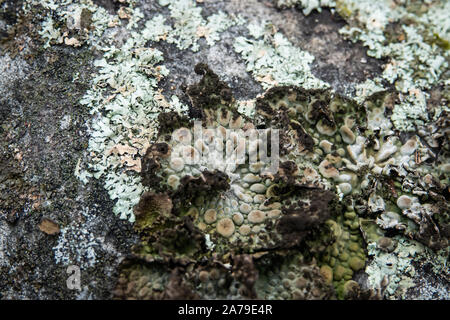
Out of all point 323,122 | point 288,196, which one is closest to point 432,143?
point 323,122

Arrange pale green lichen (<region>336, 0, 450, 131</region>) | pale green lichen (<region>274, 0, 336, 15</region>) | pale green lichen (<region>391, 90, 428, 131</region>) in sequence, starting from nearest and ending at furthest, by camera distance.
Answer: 1. pale green lichen (<region>391, 90, 428, 131</region>)
2. pale green lichen (<region>336, 0, 450, 131</region>)
3. pale green lichen (<region>274, 0, 336, 15</region>)

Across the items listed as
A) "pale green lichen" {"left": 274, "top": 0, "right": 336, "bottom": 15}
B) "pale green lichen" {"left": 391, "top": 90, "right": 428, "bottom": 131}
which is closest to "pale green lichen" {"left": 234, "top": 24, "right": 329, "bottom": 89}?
"pale green lichen" {"left": 274, "top": 0, "right": 336, "bottom": 15}

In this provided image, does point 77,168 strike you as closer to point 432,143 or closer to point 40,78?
point 40,78

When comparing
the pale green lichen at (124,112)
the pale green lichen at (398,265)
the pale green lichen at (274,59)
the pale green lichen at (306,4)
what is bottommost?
the pale green lichen at (398,265)

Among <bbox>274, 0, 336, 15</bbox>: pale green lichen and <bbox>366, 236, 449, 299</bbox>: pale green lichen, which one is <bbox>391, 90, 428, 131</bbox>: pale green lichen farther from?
<bbox>274, 0, 336, 15</bbox>: pale green lichen

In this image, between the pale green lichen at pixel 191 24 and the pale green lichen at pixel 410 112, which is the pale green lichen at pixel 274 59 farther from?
the pale green lichen at pixel 410 112

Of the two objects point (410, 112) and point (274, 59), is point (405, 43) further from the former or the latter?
point (274, 59)

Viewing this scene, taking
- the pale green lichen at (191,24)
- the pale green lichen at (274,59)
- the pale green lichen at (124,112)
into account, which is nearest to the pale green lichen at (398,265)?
the pale green lichen at (274,59)

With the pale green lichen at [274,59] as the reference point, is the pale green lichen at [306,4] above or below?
above

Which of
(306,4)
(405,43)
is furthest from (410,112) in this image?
(306,4)

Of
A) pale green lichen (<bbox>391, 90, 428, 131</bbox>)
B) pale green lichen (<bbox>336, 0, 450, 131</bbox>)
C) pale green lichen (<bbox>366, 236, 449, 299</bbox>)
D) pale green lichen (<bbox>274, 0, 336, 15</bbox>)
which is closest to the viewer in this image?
pale green lichen (<bbox>366, 236, 449, 299</bbox>)
